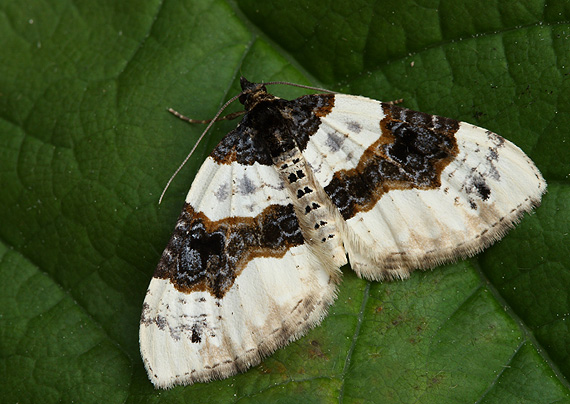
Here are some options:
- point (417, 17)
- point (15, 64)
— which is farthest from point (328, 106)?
point (15, 64)

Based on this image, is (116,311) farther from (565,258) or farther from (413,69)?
(565,258)

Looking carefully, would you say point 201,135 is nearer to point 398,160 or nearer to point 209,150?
point 209,150

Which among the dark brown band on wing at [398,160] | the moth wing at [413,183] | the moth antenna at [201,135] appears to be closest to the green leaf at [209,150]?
the moth antenna at [201,135]

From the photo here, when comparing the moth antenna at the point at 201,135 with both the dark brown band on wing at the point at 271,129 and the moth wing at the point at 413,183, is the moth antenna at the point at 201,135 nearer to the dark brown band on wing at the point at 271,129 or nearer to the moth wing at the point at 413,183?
the dark brown band on wing at the point at 271,129

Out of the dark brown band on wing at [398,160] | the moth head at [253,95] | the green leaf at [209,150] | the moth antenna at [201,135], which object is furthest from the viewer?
the moth antenna at [201,135]

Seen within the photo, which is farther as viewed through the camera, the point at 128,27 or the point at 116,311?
the point at 128,27

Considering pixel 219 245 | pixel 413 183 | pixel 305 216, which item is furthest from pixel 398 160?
pixel 219 245

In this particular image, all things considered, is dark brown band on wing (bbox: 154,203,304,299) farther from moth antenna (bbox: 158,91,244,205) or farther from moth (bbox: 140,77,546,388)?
moth antenna (bbox: 158,91,244,205)

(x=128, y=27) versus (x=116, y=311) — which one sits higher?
(x=128, y=27)
